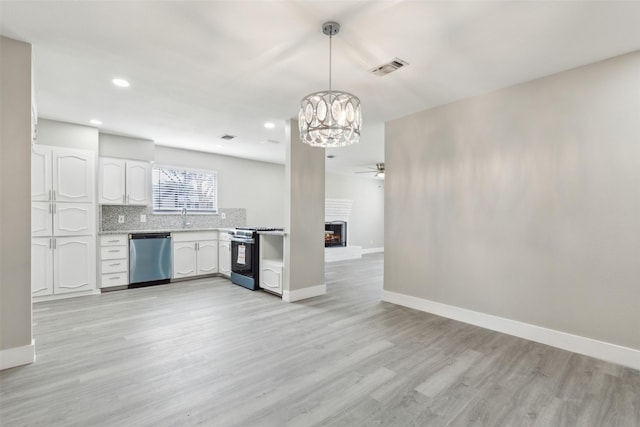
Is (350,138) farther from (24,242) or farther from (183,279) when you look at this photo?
(183,279)

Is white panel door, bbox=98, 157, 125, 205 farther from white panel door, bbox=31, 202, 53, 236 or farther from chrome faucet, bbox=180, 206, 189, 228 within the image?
chrome faucet, bbox=180, 206, 189, 228

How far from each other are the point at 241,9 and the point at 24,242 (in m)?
2.52

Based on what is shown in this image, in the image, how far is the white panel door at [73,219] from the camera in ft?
14.1

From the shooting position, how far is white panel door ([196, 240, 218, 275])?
5.65 metres

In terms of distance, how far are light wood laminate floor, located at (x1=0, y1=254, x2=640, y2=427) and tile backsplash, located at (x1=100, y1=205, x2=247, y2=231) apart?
1.93 meters

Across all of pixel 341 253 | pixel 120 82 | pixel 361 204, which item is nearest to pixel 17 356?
pixel 120 82

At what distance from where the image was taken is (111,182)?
16.2 ft

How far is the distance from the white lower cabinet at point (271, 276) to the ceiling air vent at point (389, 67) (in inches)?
112

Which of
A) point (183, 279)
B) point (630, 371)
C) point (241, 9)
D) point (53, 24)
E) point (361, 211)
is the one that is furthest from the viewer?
point (361, 211)

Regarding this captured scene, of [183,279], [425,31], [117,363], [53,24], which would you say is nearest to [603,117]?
[425,31]

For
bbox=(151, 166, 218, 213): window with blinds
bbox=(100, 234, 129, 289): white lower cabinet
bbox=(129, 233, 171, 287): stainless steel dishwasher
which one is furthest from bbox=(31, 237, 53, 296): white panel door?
bbox=(151, 166, 218, 213): window with blinds

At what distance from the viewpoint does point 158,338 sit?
2.96m

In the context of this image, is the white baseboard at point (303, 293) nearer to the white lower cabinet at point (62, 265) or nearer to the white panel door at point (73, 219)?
the white lower cabinet at point (62, 265)

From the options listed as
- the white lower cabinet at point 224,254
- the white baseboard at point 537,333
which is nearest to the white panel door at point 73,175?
the white lower cabinet at point 224,254
